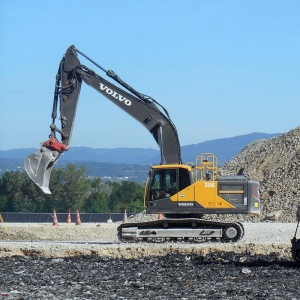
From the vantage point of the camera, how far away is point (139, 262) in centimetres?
1836

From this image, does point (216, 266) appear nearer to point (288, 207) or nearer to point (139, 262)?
point (139, 262)

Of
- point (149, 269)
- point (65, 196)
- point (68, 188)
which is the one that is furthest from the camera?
point (68, 188)

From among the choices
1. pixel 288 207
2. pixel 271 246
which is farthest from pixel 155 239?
pixel 288 207

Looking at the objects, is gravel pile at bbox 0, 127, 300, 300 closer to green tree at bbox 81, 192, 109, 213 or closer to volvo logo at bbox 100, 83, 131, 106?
volvo logo at bbox 100, 83, 131, 106

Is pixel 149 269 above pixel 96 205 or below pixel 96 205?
below

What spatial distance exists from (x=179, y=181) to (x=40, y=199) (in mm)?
33948

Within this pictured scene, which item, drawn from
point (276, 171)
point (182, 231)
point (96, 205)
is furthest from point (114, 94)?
point (96, 205)

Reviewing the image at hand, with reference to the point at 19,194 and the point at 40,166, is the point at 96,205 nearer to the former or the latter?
the point at 19,194

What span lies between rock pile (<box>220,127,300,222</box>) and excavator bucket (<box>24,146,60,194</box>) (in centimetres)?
1489

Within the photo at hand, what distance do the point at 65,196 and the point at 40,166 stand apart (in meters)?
34.7

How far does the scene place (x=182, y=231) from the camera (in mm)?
21500

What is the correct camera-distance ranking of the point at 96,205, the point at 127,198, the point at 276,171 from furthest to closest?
the point at 127,198
the point at 96,205
the point at 276,171

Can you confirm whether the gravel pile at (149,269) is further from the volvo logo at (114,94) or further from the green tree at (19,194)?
the green tree at (19,194)

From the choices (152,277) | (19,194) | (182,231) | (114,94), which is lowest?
(152,277)
